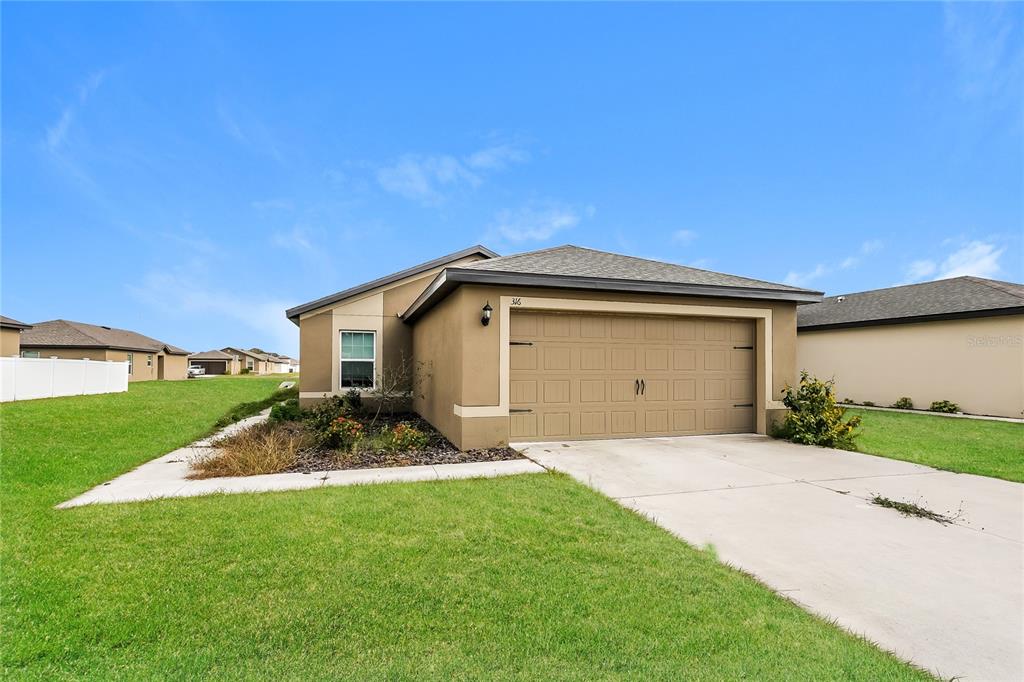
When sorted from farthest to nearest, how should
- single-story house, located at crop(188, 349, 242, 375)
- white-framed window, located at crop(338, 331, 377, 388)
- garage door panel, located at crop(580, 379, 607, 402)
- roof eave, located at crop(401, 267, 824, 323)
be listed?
single-story house, located at crop(188, 349, 242, 375) → white-framed window, located at crop(338, 331, 377, 388) → garage door panel, located at crop(580, 379, 607, 402) → roof eave, located at crop(401, 267, 824, 323)

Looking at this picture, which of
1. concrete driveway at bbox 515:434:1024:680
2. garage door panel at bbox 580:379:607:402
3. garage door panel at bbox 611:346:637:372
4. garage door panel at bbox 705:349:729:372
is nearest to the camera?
concrete driveway at bbox 515:434:1024:680

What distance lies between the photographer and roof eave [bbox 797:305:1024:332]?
1217 centimetres

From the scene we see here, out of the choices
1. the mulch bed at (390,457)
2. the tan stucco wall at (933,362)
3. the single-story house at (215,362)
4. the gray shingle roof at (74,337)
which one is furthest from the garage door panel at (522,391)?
the single-story house at (215,362)

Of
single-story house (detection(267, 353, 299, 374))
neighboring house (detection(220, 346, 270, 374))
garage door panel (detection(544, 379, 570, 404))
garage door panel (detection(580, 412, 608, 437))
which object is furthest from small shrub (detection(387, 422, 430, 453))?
single-story house (detection(267, 353, 299, 374))

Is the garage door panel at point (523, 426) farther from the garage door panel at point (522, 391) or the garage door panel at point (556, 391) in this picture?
the garage door panel at point (556, 391)

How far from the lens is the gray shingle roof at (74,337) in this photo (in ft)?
84.0

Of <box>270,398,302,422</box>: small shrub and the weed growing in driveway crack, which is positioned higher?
<box>270,398,302,422</box>: small shrub

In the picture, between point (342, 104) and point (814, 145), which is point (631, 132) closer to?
point (814, 145)

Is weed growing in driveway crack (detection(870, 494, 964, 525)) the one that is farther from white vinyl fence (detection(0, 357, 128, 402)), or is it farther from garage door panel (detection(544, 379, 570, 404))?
white vinyl fence (detection(0, 357, 128, 402))

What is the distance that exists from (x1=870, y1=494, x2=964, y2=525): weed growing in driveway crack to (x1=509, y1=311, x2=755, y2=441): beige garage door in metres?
3.68

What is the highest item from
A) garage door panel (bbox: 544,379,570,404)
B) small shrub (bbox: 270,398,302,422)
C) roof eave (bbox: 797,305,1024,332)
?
roof eave (bbox: 797,305,1024,332)

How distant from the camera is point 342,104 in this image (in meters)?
14.7

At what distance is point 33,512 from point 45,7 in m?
9.56

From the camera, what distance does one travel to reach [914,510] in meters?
4.36
